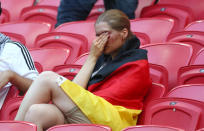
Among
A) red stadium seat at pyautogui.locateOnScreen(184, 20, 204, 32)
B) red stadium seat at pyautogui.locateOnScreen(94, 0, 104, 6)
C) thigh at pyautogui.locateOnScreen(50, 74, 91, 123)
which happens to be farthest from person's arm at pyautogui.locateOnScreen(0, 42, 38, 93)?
red stadium seat at pyautogui.locateOnScreen(94, 0, 104, 6)

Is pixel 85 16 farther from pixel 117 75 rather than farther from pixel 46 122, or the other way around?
pixel 46 122

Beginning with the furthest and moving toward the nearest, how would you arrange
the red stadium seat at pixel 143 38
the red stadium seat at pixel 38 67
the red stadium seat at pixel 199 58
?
1. the red stadium seat at pixel 143 38
2. the red stadium seat at pixel 38 67
3. the red stadium seat at pixel 199 58

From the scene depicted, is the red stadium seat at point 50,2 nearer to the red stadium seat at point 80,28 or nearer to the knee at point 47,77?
the red stadium seat at point 80,28

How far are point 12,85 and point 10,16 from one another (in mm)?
1109

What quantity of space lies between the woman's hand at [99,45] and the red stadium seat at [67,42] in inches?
14.2

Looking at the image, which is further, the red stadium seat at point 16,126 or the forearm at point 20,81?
the forearm at point 20,81

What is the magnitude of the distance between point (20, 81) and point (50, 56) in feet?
1.08

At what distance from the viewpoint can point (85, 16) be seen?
2680mm

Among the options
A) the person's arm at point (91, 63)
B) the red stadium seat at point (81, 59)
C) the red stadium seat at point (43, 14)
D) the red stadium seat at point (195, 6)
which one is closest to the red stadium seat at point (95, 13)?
the red stadium seat at point (43, 14)

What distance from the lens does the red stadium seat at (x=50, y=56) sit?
2102 mm

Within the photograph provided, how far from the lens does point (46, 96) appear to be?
5.32 feet

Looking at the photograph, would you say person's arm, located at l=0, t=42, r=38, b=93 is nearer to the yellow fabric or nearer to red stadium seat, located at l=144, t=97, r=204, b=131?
the yellow fabric

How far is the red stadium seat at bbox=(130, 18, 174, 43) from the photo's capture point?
2248mm

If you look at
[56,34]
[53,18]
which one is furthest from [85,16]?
[56,34]
